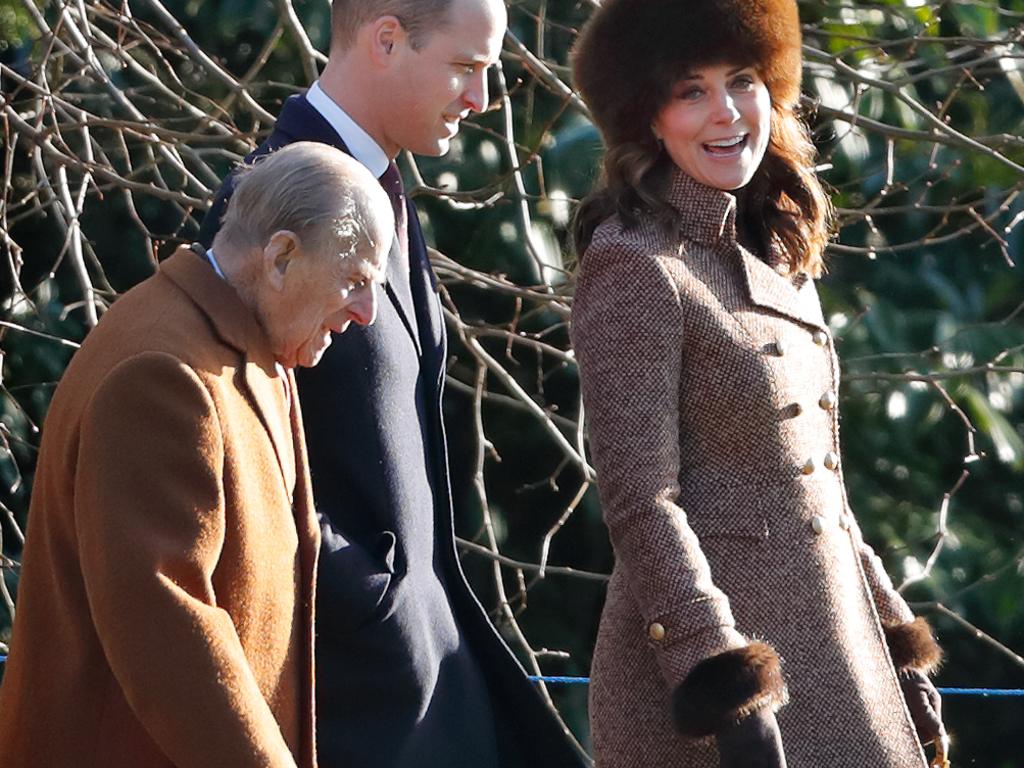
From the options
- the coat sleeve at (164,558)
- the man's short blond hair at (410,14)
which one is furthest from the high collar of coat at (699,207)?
the coat sleeve at (164,558)

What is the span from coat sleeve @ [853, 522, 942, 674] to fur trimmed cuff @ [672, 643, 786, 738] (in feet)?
1.38

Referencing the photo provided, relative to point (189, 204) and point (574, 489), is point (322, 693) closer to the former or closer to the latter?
point (189, 204)

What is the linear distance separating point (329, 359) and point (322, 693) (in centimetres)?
42

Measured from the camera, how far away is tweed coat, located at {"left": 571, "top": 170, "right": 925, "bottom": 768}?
7.41ft

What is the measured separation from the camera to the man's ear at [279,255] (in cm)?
197

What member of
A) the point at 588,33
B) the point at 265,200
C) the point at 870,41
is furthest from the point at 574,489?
the point at 265,200

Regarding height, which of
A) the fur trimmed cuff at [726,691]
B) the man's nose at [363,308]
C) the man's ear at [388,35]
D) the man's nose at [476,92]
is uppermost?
the man's ear at [388,35]

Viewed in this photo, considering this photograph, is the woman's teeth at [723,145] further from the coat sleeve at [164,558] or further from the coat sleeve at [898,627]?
the coat sleeve at [164,558]

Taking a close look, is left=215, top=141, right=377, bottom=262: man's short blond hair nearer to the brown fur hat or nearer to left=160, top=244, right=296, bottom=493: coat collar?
left=160, top=244, right=296, bottom=493: coat collar

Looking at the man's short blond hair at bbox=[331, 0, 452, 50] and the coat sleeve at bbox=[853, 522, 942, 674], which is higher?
the man's short blond hair at bbox=[331, 0, 452, 50]

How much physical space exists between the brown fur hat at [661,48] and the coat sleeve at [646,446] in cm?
24

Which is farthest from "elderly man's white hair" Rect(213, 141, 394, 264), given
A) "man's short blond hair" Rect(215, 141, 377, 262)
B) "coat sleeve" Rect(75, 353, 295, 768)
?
"coat sleeve" Rect(75, 353, 295, 768)

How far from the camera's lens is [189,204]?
139 inches

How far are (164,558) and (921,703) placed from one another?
1.23 metres
